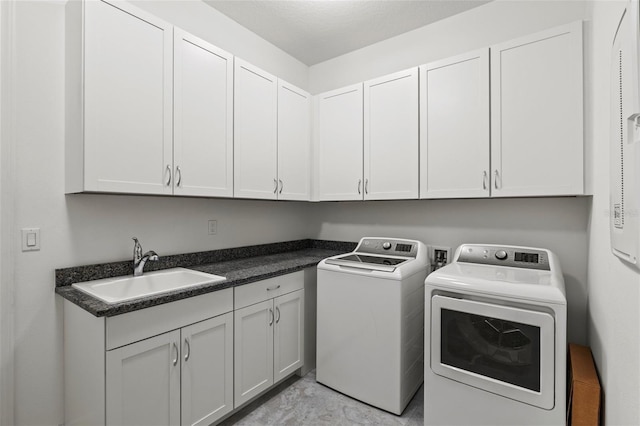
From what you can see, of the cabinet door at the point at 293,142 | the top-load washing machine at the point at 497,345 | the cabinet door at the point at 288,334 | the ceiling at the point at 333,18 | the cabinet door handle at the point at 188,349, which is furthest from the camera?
the cabinet door at the point at 293,142

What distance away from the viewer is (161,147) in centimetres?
172

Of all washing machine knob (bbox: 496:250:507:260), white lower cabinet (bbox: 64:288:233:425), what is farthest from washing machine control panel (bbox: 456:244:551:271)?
white lower cabinet (bbox: 64:288:233:425)

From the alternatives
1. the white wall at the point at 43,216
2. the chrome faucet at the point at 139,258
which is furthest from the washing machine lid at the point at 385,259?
the white wall at the point at 43,216

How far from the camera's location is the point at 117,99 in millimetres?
1544

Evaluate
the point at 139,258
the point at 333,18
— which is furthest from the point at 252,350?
the point at 333,18

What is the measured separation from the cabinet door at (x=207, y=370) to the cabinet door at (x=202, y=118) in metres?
0.81

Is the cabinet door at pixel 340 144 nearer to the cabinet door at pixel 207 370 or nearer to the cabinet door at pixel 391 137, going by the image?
the cabinet door at pixel 391 137

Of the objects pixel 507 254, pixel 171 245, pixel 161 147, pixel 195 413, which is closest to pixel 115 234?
pixel 171 245

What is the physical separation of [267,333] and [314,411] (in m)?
0.58

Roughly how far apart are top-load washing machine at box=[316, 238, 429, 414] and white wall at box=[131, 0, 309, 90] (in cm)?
187

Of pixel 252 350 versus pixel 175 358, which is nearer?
pixel 175 358

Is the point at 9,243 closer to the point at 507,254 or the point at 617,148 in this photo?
the point at 617,148

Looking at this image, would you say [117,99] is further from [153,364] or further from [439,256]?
[439,256]

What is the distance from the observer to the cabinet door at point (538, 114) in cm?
173
